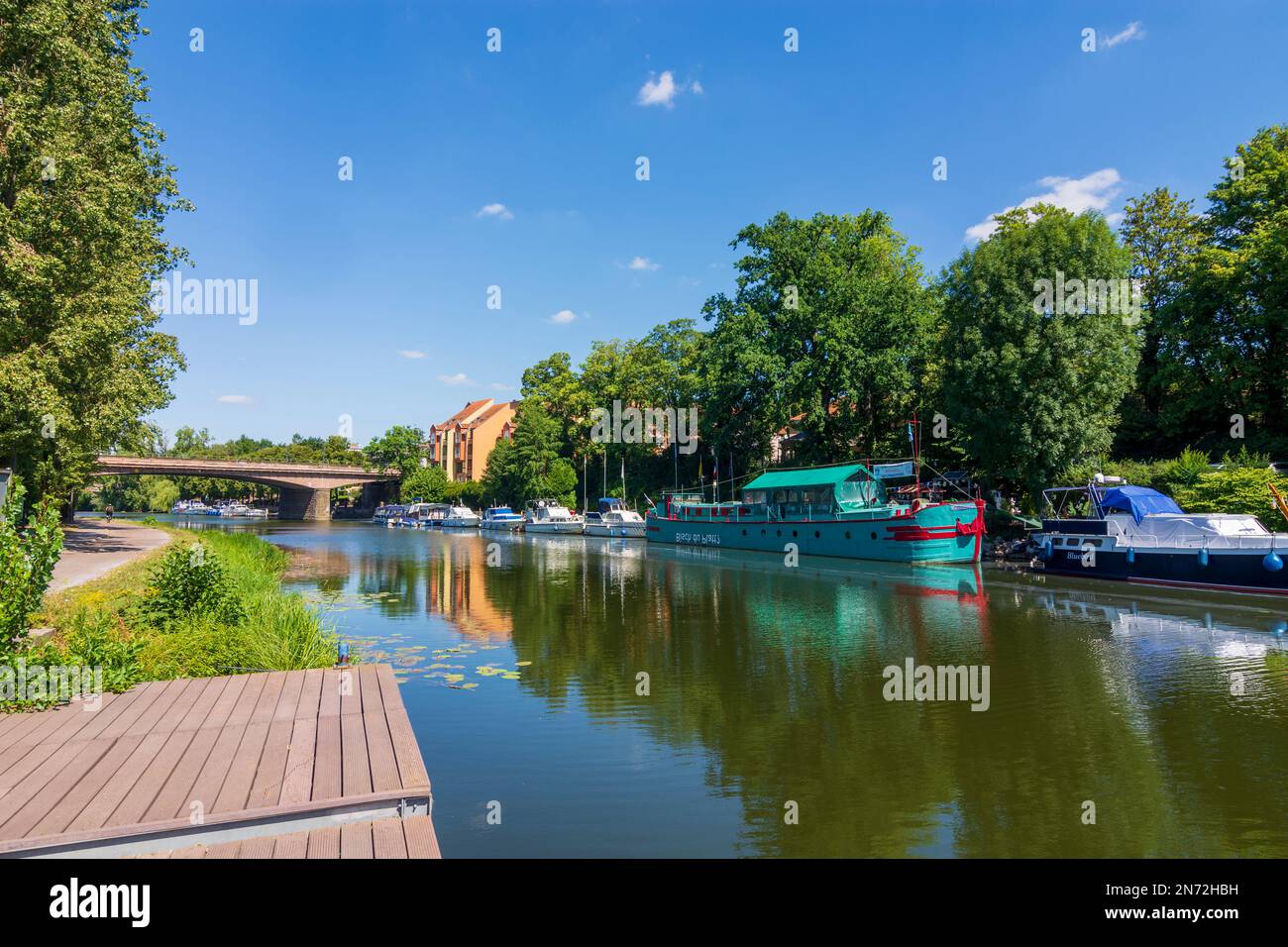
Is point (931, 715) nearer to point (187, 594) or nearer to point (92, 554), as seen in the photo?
point (187, 594)

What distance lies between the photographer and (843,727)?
440 inches

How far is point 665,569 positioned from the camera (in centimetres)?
3834

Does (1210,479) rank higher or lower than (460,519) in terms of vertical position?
higher

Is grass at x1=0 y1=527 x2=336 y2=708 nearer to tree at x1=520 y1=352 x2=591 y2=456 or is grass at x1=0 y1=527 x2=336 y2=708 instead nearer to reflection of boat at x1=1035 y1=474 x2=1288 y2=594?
reflection of boat at x1=1035 y1=474 x2=1288 y2=594

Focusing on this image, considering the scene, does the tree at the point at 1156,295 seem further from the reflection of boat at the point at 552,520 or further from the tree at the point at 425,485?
the tree at the point at 425,485

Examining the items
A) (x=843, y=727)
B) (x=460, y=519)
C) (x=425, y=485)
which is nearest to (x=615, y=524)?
(x=460, y=519)

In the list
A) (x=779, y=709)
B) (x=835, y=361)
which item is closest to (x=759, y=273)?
(x=835, y=361)

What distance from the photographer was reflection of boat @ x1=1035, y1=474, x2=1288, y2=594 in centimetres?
2542

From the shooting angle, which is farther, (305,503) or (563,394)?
(305,503)

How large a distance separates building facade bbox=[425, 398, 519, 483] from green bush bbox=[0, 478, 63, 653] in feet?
351

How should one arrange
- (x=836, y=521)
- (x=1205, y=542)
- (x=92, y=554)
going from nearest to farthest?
(x=1205, y=542) → (x=92, y=554) → (x=836, y=521)

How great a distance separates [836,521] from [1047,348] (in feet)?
45.7

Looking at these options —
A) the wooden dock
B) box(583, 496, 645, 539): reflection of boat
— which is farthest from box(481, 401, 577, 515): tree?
the wooden dock

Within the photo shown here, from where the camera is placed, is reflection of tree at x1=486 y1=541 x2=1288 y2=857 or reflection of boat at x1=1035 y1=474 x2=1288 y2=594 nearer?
reflection of tree at x1=486 y1=541 x2=1288 y2=857
